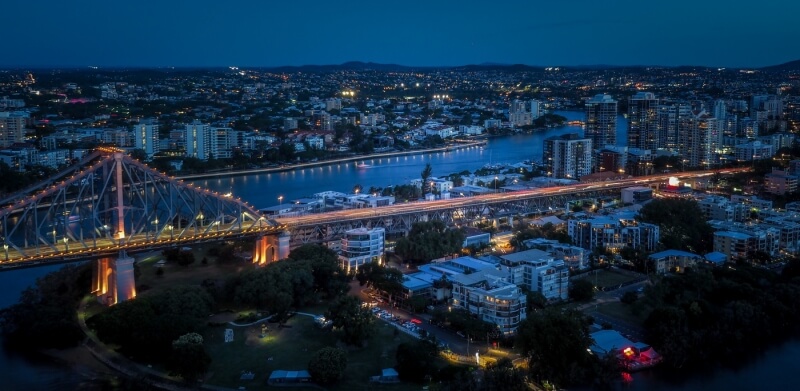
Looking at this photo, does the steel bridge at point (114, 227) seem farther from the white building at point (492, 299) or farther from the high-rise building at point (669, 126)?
the high-rise building at point (669, 126)

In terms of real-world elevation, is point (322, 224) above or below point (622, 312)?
above

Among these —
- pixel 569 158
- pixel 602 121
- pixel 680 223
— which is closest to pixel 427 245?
pixel 680 223

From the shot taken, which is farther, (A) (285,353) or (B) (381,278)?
(B) (381,278)

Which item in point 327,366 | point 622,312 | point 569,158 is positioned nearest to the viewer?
point 327,366

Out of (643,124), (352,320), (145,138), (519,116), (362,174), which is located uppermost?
(519,116)

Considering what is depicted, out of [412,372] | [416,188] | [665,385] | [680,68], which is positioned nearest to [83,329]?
[412,372]

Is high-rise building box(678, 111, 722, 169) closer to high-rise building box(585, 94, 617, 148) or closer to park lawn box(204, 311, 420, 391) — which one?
high-rise building box(585, 94, 617, 148)

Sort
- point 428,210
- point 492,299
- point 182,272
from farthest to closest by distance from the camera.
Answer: point 428,210, point 182,272, point 492,299

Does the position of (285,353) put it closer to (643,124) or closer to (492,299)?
(492,299)
